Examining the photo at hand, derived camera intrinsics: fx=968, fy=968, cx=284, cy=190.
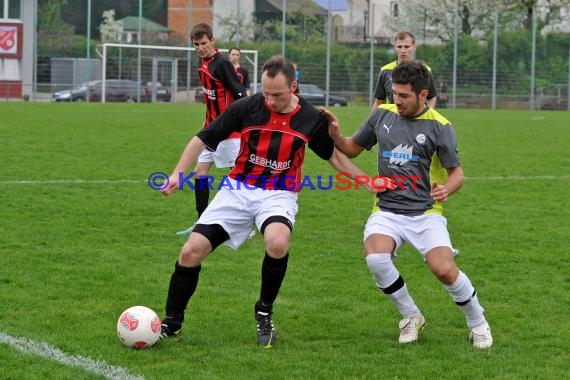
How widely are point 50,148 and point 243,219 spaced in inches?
465

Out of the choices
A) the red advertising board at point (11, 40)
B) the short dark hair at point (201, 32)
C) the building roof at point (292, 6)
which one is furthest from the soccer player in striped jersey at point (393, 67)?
the building roof at point (292, 6)

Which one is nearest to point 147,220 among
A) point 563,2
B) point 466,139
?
point 466,139

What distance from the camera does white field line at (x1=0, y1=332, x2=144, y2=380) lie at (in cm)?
478

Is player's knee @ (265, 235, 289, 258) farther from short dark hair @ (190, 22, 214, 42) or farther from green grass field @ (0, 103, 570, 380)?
short dark hair @ (190, 22, 214, 42)

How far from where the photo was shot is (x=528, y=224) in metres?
10.1

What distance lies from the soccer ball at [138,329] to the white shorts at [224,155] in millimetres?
3495

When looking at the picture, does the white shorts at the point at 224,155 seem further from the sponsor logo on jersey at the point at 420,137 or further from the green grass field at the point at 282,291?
the sponsor logo on jersey at the point at 420,137

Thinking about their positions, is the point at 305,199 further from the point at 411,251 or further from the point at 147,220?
the point at 411,251

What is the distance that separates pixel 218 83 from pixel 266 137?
12.4 feet

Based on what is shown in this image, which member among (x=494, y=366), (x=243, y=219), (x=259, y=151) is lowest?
(x=494, y=366)

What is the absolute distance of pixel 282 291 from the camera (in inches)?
269

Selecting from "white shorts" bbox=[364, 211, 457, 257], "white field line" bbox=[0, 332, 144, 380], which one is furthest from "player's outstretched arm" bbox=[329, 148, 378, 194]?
"white field line" bbox=[0, 332, 144, 380]

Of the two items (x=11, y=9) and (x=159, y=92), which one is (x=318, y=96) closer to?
(x=159, y=92)

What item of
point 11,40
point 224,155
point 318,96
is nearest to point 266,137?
point 224,155
